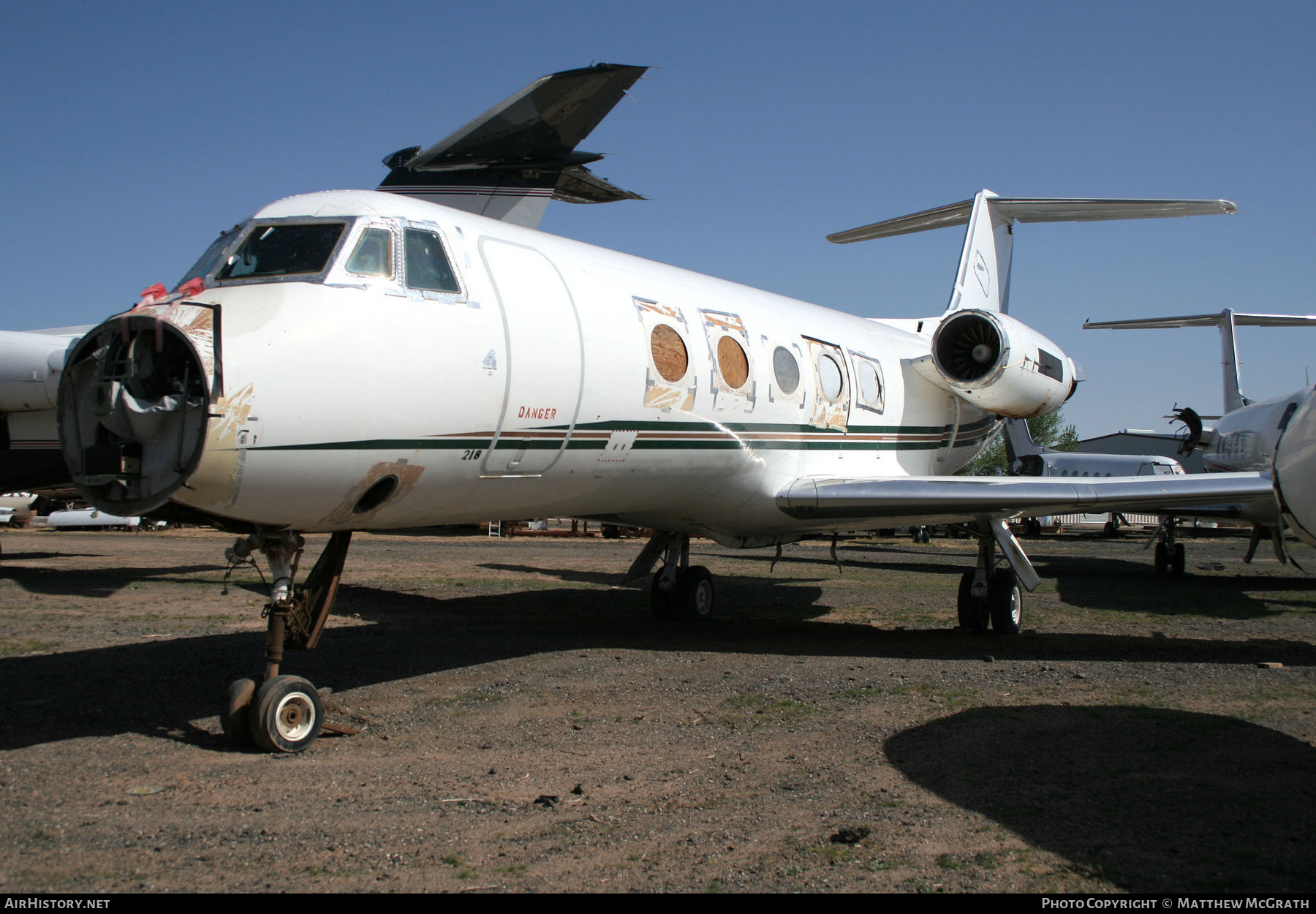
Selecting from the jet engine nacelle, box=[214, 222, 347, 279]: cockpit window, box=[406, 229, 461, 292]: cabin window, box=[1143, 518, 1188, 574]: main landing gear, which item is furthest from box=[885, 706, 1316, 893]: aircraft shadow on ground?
box=[1143, 518, 1188, 574]: main landing gear

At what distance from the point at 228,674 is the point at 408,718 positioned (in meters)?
2.19

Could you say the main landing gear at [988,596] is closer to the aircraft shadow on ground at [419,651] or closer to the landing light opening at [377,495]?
the aircraft shadow on ground at [419,651]

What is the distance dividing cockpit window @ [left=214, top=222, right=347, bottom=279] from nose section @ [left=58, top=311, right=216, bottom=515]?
25.1 inches

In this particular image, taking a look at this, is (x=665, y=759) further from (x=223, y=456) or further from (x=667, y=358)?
(x=667, y=358)

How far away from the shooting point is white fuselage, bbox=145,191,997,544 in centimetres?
503

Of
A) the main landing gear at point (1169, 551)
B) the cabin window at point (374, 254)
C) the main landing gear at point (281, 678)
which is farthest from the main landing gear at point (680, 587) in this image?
the main landing gear at point (1169, 551)

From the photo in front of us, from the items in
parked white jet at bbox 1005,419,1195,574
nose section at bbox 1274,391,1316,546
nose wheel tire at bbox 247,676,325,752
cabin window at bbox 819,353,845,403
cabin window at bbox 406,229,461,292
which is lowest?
nose wheel tire at bbox 247,676,325,752

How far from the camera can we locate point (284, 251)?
18.3 ft

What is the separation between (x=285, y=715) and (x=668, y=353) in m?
4.03

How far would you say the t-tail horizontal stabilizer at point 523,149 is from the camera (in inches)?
474

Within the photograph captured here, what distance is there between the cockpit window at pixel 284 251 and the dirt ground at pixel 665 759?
108 inches

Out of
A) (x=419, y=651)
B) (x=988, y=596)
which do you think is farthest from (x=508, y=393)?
(x=988, y=596)

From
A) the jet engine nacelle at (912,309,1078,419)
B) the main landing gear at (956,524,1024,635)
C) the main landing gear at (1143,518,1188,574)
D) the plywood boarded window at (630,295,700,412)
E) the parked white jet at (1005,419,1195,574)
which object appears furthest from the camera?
the parked white jet at (1005,419,1195,574)

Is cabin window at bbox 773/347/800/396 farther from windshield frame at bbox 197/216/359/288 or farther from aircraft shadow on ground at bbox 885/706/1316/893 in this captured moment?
Answer: windshield frame at bbox 197/216/359/288
